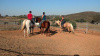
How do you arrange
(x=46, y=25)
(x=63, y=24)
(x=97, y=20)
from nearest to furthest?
1. (x=46, y=25)
2. (x=63, y=24)
3. (x=97, y=20)

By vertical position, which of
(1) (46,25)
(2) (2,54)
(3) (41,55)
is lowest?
(3) (41,55)

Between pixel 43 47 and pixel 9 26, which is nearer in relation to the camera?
pixel 43 47

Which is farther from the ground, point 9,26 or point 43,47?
point 9,26

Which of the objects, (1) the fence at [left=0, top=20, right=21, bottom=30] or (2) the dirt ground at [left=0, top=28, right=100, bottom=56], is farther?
(1) the fence at [left=0, top=20, right=21, bottom=30]

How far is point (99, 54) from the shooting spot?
7.37 meters

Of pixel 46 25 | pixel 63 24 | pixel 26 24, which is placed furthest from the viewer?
pixel 63 24

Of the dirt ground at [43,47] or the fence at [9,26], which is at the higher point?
the fence at [9,26]

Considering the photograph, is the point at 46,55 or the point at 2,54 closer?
the point at 2,54

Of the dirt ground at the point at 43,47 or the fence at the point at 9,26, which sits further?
the fence at the point at 9,26

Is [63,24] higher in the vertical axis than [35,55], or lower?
higher

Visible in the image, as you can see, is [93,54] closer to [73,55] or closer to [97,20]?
[73,55]

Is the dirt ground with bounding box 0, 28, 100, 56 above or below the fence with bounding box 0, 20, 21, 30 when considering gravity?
below

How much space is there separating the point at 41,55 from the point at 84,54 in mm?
3236

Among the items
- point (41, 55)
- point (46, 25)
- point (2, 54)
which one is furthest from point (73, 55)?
point (46, 25)
